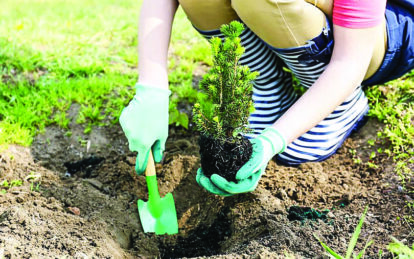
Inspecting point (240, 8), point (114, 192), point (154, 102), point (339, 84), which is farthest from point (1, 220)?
point (339, 84)

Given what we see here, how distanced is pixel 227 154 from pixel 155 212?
0.59m

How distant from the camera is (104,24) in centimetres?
431

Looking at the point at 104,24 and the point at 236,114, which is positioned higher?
the point at 236,114

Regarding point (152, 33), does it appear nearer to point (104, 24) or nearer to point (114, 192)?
point (114, 192)

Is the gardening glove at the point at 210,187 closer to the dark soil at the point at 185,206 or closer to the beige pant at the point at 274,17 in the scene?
the dark soil at the point at 185,206

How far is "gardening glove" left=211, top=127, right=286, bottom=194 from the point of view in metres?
2.04

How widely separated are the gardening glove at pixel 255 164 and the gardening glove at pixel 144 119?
0.42 meters

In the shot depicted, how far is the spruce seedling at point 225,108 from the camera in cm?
187

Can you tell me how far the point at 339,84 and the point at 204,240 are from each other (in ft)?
3.27

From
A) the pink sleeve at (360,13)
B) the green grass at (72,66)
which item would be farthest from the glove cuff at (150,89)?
the pink sleeve at (360,13)

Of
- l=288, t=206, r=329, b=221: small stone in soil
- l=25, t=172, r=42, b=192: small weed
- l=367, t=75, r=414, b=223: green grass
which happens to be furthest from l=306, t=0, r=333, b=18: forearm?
l=25, t=172, r=42, b=192: small weed

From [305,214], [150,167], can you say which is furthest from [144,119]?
[305,214]

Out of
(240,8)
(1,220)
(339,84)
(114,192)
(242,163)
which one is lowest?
(114,192)

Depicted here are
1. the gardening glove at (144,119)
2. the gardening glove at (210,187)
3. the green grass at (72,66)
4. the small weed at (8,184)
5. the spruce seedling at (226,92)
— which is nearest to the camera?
the spruce seedling at (226,92)
